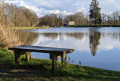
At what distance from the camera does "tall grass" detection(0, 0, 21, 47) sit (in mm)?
9322

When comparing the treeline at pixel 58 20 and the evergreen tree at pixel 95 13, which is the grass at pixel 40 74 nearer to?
the evergreen tree at pixel 95 13

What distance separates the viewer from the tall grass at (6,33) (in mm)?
9322

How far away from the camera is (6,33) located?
9414 mm

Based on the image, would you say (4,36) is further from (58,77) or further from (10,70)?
(58,77)

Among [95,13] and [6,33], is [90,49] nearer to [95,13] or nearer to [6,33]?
[6,33]

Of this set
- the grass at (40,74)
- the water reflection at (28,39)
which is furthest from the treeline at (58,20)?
the grass at (40,74)

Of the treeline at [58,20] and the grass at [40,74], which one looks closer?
the grass at [40,74]

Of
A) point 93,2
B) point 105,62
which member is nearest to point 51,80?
point 105,62

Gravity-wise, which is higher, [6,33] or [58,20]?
[58,20]

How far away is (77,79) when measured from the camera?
150 inches

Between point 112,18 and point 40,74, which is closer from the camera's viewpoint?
point 40,74

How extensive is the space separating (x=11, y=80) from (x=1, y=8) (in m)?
7.65

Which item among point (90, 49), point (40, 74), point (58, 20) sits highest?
point (58, 20)

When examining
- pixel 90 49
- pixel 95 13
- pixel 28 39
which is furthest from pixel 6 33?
pixel 95 13
